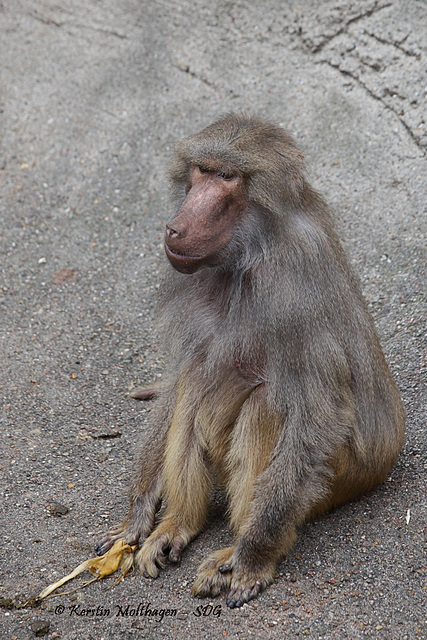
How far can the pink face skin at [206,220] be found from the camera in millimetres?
3244

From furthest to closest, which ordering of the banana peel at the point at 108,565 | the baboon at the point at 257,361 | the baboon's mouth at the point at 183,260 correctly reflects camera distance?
the banana peel at the point at 108,565 → the baboon at the point at 257,361 → the baboon's mouth at the point at 183,260

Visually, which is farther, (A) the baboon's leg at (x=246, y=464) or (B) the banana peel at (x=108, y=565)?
(B) the banana peel at (x=108, y=565)

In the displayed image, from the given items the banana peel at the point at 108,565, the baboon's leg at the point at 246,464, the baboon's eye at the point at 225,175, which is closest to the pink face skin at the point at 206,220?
the baboon's eye at the point at 225,175

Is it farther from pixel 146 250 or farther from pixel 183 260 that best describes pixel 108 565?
pixel 146 250

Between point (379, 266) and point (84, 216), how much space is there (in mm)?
2622

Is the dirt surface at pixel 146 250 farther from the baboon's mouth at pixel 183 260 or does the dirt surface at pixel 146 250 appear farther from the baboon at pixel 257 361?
the baboon's mouth at pixel 183 260

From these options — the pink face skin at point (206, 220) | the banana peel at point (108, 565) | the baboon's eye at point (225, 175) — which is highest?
the baboon's eye at point (225, 175)

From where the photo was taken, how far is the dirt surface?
11.2 feet

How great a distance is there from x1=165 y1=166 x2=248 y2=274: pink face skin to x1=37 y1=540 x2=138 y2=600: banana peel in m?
1.43

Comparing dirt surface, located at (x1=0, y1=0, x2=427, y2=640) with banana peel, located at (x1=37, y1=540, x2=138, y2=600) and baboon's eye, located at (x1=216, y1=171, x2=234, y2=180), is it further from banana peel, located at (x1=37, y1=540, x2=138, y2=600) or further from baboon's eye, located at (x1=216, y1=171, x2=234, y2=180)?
baboon's eye, located at (x1=216, y1=171, x2=234, y2=180)

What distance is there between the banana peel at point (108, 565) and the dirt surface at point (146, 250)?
7 cm

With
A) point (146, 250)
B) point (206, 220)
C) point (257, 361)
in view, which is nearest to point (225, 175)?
point (206, 220)

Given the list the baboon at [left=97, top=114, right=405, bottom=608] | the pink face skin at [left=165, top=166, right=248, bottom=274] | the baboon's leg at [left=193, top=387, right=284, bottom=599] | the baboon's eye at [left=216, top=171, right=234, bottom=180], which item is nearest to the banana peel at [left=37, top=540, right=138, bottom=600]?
the baboon at [left=97, top=114, right=405, bottom=608]

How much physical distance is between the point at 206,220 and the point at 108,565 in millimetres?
1703
